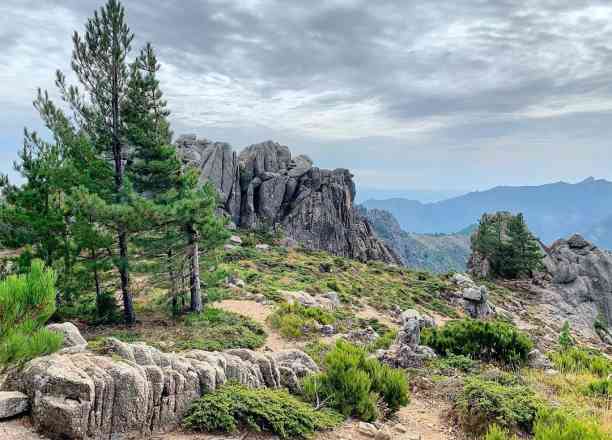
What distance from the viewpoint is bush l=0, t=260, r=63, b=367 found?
4.31 m

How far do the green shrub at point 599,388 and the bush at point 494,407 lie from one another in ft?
6.91

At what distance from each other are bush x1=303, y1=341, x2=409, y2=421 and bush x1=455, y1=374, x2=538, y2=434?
44.9 inches

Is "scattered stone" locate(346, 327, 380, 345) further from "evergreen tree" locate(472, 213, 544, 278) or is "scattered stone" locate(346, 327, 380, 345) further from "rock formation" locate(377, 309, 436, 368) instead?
"evergreen tree" locate(472, 213, 544, 278)

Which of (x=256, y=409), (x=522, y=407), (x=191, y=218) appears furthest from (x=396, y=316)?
(x=256, y=409)

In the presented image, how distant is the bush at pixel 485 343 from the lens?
11602 mm

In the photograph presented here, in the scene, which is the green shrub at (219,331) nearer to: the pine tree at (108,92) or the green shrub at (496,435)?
the pine tree at (108,92)

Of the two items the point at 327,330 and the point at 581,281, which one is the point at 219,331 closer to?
the point at 327,330

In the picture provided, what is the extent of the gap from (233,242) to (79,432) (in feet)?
133

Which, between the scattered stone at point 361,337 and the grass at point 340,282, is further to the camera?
the grass at point 340,282

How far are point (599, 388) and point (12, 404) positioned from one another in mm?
11221

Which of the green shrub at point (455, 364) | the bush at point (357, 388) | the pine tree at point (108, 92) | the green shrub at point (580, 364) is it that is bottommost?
the green shrub at point (580, 364)

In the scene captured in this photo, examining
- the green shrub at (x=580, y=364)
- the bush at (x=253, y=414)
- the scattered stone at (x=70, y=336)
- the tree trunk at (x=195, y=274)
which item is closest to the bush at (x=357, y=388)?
the bush at (x=253, y=414)

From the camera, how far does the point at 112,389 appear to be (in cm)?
507

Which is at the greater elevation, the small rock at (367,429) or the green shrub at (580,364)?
the small rock at (367,429)
